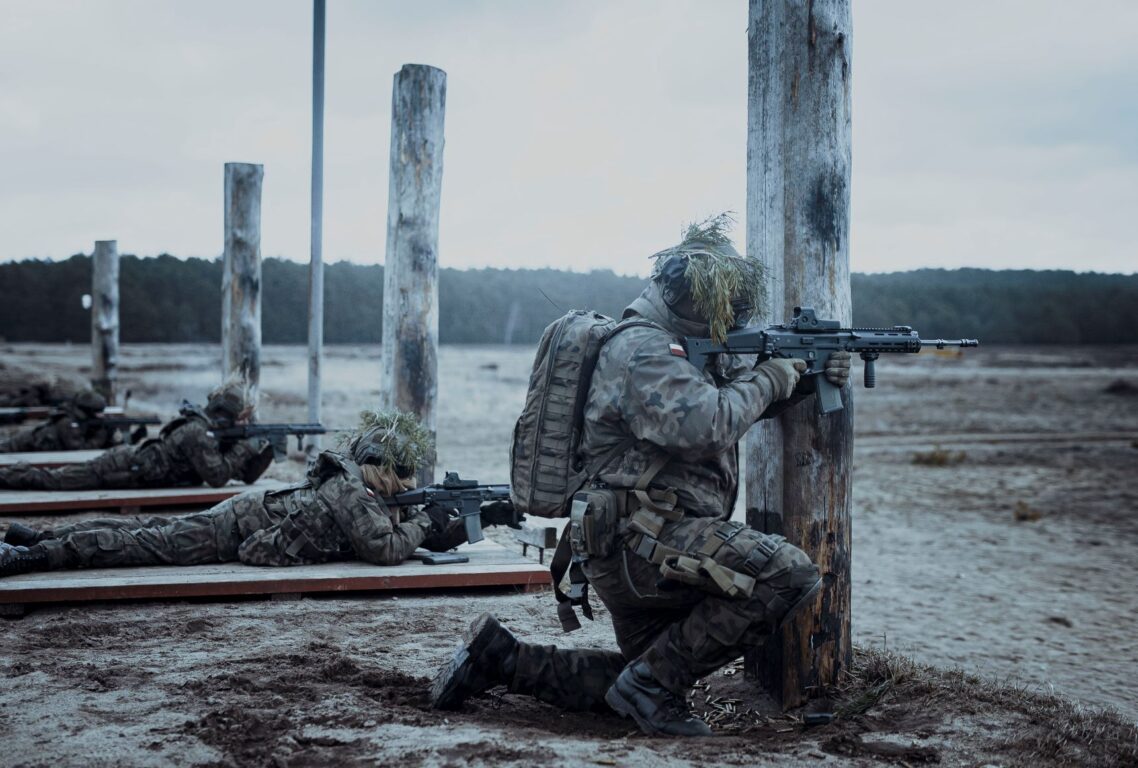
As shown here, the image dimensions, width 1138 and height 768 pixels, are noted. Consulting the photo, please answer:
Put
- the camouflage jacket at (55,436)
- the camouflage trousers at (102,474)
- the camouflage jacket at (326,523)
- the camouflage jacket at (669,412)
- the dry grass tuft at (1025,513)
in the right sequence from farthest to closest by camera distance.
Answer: the dry grass tuft at (1025,513)
the camouflage jacket at (55,436)
the camouflage trousers at (102,474)
the camouflage jacket at (326,523)
the camouflage jacket at (669,412)

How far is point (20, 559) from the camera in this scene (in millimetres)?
6004

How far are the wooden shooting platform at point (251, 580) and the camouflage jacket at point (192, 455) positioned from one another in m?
2.98

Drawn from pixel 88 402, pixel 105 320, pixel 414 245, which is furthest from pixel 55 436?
pixel 414 245

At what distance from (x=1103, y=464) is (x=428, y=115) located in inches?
599

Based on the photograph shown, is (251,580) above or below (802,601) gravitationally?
below

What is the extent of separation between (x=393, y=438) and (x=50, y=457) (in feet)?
22.8

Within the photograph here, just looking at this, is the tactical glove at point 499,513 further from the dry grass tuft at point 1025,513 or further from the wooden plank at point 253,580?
the dry grass tuft at point 1025,513

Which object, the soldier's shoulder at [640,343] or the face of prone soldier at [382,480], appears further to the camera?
the face of prone soldier at [382,480]

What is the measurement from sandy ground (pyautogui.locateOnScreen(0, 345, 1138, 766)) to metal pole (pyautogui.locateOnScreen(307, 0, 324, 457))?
2.30 metres

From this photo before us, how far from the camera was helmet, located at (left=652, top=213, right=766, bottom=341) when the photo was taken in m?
4.26

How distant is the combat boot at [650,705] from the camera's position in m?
4.07

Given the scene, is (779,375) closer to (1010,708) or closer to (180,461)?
(1010,708)

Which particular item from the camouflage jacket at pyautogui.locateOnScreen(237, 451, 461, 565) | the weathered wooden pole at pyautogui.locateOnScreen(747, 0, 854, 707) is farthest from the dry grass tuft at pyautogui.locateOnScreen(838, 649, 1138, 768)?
the camouflage jacket at pyautogui.locateOnScreen(237, 451, 461, 565)

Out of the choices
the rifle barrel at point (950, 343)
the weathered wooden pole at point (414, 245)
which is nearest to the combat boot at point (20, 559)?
the weathered wooden pole at point (414, 245)
